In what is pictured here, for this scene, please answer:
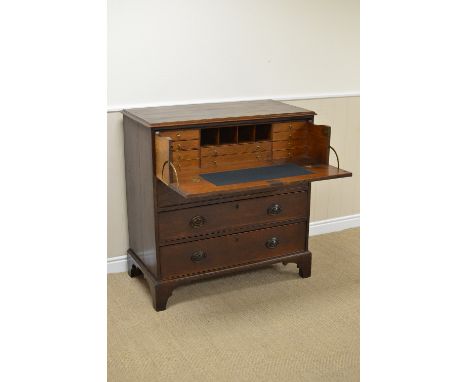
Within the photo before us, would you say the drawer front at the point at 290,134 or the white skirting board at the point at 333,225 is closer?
the drawer front at the point at 290,134

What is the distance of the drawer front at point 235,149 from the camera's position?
2.61m

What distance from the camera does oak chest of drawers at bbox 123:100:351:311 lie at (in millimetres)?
2502

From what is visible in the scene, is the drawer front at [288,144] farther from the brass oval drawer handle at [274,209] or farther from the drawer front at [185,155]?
the drawer front at [185,155]

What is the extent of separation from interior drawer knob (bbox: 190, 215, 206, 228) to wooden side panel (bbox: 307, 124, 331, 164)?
1.96ft

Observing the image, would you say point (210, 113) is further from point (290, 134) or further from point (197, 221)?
point (197, 221)

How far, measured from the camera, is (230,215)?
8.86 ft

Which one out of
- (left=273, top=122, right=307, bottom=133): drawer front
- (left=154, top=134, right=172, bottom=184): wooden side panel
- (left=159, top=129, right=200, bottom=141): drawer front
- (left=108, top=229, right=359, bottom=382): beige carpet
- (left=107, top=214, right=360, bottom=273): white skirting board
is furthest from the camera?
(left=107, top=214, right=360, bottom=273): white skirting board

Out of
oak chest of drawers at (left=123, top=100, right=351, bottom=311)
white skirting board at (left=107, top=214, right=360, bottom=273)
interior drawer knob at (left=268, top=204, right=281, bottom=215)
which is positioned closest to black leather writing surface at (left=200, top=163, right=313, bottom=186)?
oak chest of drawers at (left=123, top=100, right=351, bottom=311)

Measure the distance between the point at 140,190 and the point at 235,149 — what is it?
49cm

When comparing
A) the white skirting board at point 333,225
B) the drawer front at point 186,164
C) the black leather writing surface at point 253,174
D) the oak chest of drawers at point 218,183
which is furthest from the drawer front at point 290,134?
the white skirting board at point 333,225

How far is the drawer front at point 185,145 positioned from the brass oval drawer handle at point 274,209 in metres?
0.50

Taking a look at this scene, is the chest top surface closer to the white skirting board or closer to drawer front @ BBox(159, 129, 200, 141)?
drawer front @ BBox(159, 129, 200, 141)
